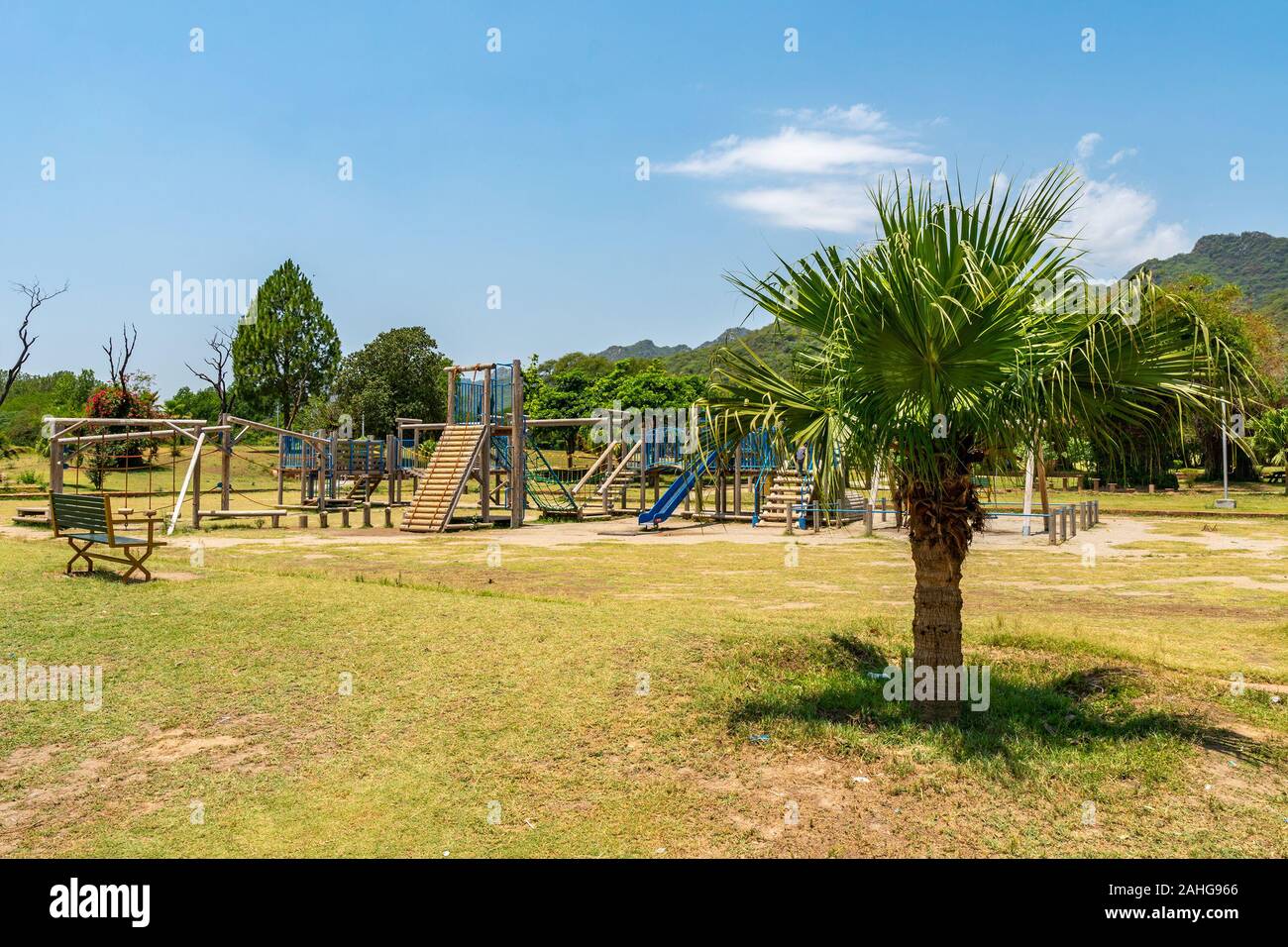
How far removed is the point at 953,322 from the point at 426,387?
228ft

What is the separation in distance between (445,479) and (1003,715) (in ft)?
73.6

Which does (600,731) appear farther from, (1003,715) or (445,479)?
(445,479)

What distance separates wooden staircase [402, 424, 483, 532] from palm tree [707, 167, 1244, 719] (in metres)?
20.5

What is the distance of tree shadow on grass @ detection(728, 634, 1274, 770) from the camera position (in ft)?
21.6

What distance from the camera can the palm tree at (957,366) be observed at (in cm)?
627

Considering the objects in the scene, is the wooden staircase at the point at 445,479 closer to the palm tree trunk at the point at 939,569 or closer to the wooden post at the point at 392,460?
the wooden post at the point at 392,460

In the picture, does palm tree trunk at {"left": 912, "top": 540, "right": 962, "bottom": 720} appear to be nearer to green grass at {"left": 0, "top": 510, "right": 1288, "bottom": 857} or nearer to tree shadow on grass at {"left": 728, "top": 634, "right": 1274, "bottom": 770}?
tree shadow on grass at {"left": 728, "top": 634, "right": 1274, "bottom": 770}

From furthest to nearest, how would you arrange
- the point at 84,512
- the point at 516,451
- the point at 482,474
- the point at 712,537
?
the point at 482,474 < the point at 516,451 < the point at 712,537 < the point at 84,512

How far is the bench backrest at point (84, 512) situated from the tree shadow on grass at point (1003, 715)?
8892mm

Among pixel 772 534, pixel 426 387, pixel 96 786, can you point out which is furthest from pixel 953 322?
pixel 426 387

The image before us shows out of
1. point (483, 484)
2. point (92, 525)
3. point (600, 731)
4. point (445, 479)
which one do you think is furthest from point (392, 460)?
point (600, 731)

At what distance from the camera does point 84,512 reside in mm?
12656

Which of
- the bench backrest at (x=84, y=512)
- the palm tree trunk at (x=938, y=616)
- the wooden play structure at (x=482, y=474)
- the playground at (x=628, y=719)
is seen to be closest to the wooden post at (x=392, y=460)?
the wooden play structure at (x=482, y=474)
